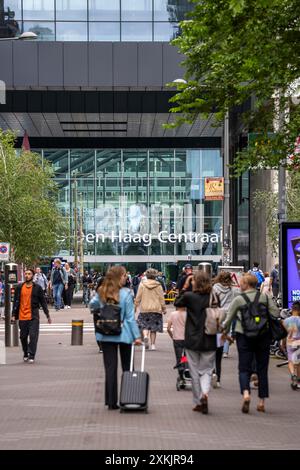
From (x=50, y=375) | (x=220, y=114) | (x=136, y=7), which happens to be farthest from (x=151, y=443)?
(x=136, y=7)

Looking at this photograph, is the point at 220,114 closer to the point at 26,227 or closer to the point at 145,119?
the point at 26,227

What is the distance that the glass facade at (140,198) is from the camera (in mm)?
80312

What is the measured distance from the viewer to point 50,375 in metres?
17.3

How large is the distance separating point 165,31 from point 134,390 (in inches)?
1903

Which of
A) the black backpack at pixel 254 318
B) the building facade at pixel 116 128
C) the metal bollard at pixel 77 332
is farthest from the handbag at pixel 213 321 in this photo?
the building facade at pixel 116 128

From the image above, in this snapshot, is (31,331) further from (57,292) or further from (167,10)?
(167,10)

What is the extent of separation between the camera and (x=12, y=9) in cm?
5906

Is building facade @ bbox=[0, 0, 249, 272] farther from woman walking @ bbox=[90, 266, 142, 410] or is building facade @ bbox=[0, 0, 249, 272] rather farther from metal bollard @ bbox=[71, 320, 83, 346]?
woman walking @ bbox=[90, 266, 142, 410]

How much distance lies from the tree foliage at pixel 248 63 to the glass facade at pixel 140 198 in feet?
191

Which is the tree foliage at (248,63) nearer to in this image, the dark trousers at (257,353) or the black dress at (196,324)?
the black dress at (196,324)

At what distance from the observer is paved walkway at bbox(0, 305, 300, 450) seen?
10523mm

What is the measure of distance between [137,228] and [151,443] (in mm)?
70699

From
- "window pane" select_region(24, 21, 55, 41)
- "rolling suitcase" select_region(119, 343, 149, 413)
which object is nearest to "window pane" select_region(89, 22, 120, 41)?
"window pane" select_region(24, 21, 55, 41)

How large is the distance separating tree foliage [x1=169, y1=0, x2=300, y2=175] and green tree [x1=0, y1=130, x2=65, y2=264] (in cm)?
2728
